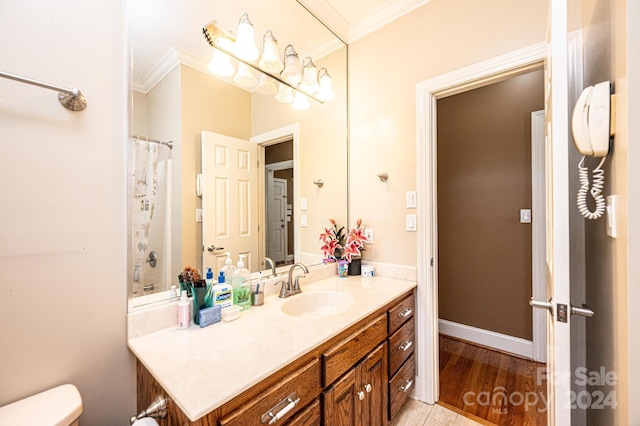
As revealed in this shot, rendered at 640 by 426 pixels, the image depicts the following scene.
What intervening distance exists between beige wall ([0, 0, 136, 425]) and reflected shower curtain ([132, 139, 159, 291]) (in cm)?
5

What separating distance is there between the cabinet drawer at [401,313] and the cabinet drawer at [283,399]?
0.62 meters

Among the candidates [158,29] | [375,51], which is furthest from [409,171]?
[158,29]

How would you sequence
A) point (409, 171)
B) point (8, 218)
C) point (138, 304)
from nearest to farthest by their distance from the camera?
point (8, 218) → point (138, 304) → point (409, 171)

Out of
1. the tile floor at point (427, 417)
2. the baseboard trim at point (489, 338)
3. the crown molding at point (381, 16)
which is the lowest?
the tile floor at point (427, 417)

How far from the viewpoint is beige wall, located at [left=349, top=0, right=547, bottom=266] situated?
1.50 meters

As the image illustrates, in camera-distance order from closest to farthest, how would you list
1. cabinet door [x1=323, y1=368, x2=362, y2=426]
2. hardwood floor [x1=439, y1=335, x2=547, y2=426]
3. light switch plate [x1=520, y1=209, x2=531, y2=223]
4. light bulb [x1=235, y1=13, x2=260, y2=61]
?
cabinet door [x1=323, y1=368, x2=362, y2=426]
light bulb [x1=235, y1=13, x2=260, y2=61]
hardwood floor [x1=439, y1=335, x2=547, y2=426]
light switch plate [x1=520, y1=209, x2=531, y2=223]

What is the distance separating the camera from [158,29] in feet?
3.74

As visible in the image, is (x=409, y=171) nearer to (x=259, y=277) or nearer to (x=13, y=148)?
(x=259, y=277)

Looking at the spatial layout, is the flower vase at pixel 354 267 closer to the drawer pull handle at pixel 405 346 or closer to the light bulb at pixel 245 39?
the drawer pull handle at pixel 405 346

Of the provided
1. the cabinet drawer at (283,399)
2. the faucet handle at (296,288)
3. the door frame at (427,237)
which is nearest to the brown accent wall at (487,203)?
the door frame at (427,237)

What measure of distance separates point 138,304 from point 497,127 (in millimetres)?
2890

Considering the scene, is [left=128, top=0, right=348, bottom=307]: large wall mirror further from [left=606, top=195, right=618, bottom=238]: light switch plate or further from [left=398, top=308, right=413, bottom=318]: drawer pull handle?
[left=606, top=195, right=618, bottom=238]: light switch plate

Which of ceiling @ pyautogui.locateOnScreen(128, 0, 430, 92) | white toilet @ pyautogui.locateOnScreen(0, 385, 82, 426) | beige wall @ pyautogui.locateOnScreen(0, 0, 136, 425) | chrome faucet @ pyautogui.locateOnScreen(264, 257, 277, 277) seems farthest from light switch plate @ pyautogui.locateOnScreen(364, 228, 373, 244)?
white toilet @ pyautogui.locateOnScreen(0, 385, 82, 426)

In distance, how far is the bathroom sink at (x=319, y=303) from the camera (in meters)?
1.47
